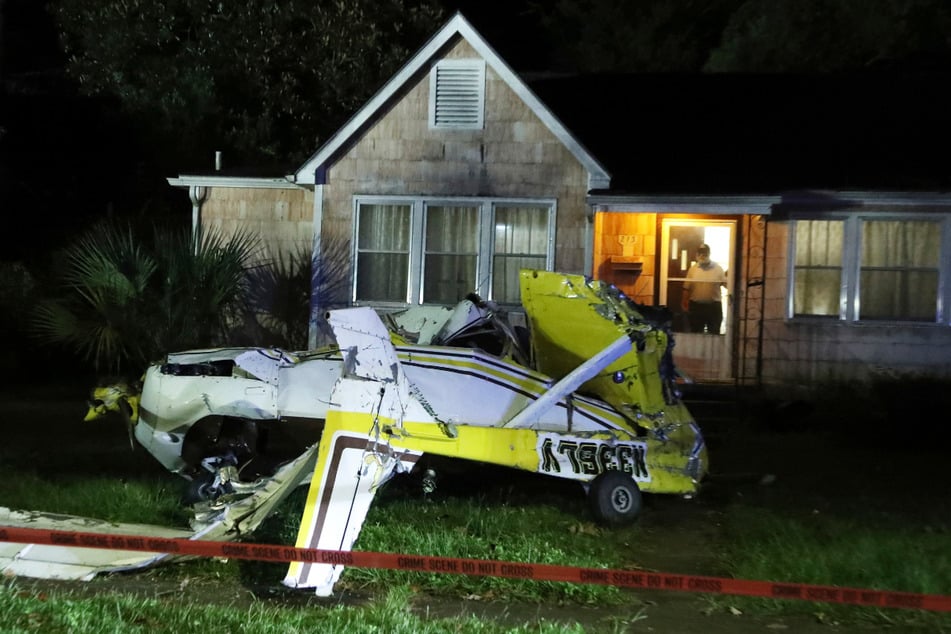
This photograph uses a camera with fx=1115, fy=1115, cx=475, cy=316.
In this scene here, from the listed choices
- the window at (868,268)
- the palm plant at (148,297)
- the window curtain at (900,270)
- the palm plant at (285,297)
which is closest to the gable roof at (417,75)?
the palm plant at (285,297)

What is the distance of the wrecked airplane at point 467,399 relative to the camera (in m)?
7.55

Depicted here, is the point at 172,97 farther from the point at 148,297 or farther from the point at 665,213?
the point at 665,213

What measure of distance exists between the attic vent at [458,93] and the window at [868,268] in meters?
Answer: 4.39

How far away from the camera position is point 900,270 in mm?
14016

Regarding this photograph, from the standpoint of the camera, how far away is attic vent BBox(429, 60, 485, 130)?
47.3 ft

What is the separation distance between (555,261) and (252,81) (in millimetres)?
12939

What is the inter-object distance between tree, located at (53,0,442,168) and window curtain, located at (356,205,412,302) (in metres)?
10.5

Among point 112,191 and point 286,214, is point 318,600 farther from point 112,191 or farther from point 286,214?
point 112,191

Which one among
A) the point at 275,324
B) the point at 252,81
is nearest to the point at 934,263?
the point at 275,324

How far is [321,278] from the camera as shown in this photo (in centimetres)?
1498

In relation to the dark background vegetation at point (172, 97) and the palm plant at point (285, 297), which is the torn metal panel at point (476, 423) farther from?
the dark background vegetation at point (172, 97)

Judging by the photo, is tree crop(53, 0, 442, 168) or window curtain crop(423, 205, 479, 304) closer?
window curtain crop(423, 205, 479, 304)

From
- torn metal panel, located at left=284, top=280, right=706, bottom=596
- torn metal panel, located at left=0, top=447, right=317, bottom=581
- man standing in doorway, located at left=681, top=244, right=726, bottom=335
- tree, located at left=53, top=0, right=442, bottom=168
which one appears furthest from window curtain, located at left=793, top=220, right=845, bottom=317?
tree, located at left=53, top=0, right=442, bottom=168

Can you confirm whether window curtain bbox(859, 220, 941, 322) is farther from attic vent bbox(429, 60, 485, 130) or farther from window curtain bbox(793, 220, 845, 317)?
attic vent bbox(429, 60, 485, 130)
